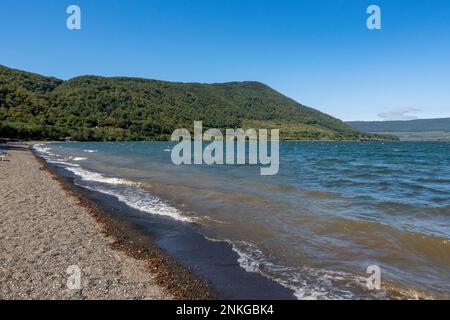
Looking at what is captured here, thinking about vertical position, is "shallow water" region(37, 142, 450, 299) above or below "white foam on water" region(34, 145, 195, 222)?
below

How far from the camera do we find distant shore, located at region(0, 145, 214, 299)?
7.18 metres

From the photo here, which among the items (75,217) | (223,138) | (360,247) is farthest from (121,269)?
(223,138)

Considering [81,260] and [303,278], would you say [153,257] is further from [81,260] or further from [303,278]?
[303,278]

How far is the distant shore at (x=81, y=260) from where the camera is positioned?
7176 mm

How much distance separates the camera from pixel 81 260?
8.91 m

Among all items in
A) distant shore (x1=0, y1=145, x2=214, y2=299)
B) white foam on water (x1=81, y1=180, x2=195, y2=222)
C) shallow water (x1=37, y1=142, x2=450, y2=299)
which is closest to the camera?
distant shore (x1=0, y1=145, x2=214, y2=299)

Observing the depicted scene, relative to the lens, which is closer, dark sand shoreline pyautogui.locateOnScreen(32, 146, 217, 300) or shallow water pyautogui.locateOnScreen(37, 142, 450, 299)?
dark sand shoreline pyautogui.locateOnScreen(32, 146, 217, 300)

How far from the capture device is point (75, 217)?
1368 cm
